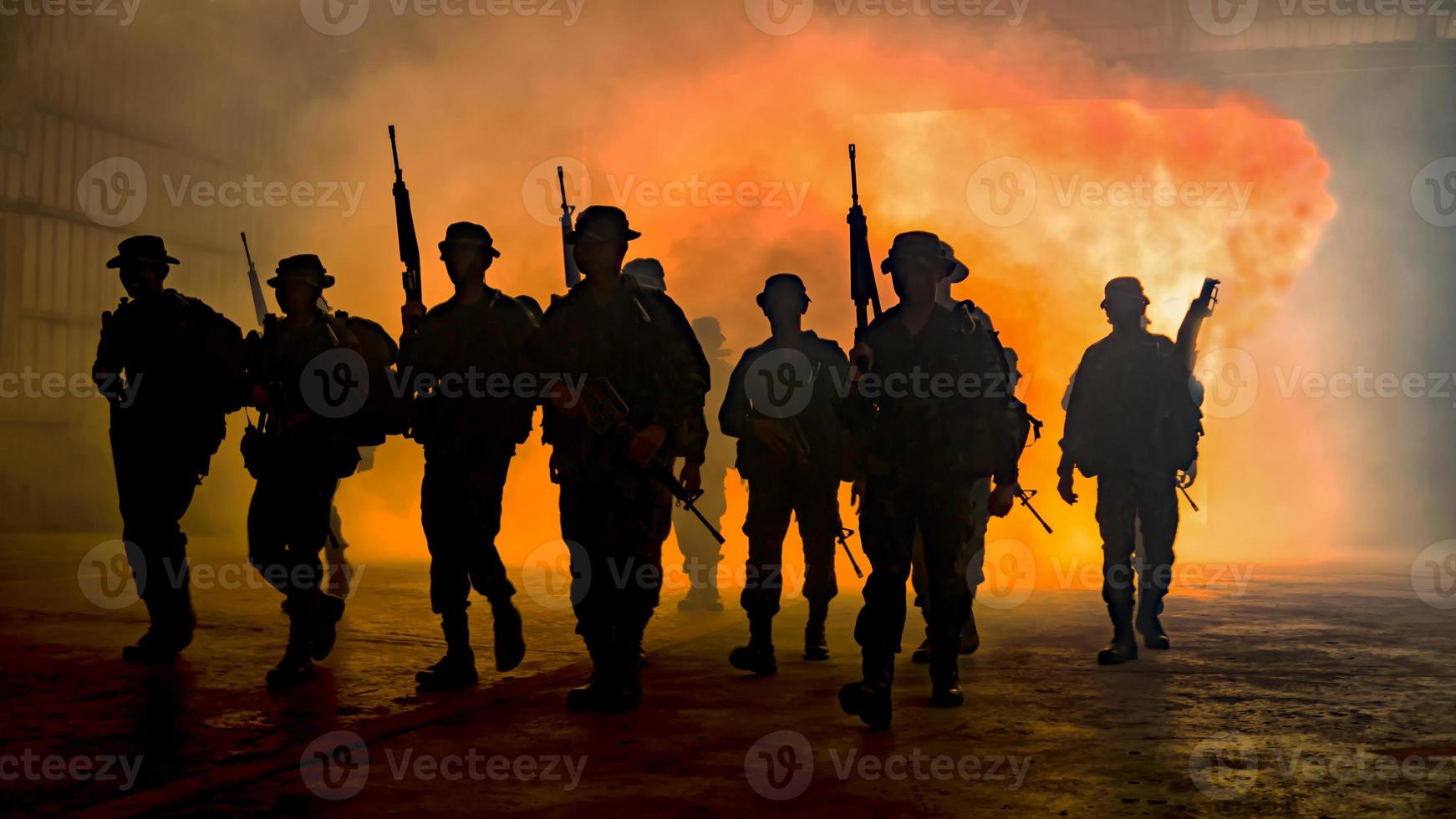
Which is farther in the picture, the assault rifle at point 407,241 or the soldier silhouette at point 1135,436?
the soldier silhouette at point 1135,436

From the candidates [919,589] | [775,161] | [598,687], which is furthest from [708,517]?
[775,161]

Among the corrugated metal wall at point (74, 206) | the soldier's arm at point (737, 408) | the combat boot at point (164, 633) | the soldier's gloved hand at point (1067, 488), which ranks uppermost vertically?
the corrugated metal wall at point (74, 206)

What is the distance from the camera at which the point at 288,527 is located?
5.53m

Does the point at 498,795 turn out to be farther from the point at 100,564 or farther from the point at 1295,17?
the point at 1295,17

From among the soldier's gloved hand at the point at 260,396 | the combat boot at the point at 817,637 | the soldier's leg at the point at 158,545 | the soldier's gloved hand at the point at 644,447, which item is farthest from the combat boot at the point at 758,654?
the soldier's leg at the point at 158,545

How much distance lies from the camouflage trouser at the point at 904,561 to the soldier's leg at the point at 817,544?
1.50m

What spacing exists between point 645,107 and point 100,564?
1021 centimetres

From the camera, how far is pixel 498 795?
3.58 m

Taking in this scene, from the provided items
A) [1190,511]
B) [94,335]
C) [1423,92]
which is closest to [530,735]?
[94,335]

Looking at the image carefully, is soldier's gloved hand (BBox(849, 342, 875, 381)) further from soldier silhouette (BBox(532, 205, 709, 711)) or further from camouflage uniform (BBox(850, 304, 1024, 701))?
soldier silhouette (BBox(532, 205, 709, 711))

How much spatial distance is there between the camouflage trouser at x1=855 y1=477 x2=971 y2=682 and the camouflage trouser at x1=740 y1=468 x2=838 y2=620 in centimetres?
142

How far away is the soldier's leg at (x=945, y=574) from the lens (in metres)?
4.89

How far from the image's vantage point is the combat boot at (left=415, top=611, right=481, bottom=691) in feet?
17.3

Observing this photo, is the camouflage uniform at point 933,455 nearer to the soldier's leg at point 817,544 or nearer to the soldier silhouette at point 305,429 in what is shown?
the soldier's leg at point 817,544
